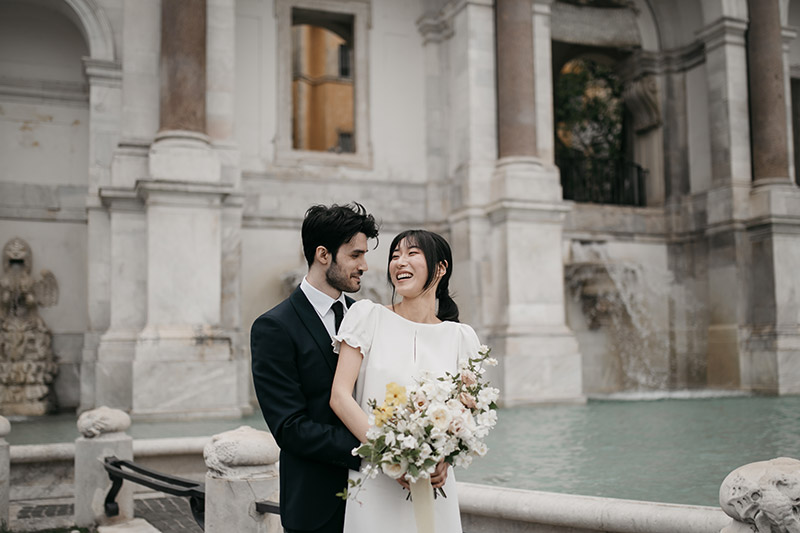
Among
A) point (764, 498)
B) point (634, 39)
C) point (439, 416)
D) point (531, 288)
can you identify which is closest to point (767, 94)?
point (634, 39)

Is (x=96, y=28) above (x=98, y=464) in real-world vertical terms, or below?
above

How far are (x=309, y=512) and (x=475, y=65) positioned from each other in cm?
1178

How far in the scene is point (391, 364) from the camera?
251 centimetres

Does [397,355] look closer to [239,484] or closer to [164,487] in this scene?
[239,484]

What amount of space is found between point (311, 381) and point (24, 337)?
36.9 ft

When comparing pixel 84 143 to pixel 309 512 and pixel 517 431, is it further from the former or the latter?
pixel 309 512

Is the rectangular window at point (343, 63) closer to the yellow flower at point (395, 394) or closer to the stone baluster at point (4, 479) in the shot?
the stone baluster at point (4, 479)

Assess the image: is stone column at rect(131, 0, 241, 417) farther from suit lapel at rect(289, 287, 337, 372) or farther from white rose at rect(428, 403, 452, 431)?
white rose at rect(428, 403, 452, 431)

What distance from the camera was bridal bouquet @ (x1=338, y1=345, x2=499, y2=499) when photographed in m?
2.28

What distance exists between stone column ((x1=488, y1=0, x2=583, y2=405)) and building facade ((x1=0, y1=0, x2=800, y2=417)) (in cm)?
3

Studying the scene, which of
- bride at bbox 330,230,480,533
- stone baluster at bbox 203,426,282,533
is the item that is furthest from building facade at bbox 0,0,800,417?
bride at bbox 330,230,480,533

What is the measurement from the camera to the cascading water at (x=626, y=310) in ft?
48.1

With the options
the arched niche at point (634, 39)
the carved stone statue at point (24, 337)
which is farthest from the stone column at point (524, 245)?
the carved stone statue at point (24, 337)

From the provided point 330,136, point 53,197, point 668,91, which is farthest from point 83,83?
point 330,136
